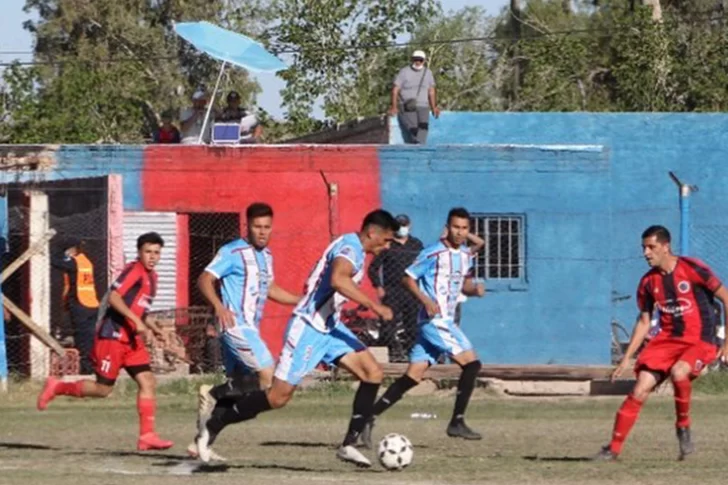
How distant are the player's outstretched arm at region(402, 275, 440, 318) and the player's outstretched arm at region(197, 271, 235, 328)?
82.7 inches

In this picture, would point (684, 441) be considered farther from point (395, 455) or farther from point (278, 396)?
point (278, 396)

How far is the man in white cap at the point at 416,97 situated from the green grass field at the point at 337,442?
6108mm

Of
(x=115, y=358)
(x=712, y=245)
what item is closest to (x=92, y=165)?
(x=712, y=245)

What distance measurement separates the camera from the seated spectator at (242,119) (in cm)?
2617

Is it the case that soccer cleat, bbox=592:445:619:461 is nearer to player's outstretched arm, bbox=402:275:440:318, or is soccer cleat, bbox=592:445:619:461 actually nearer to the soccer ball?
the soccer ball

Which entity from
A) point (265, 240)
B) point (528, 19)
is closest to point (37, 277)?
point (265, 240)

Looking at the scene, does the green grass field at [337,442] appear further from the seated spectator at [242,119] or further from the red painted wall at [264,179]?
the seated spectator at [242,119]

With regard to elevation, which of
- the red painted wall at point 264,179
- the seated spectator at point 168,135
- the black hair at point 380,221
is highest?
the seated spectator at point 168,135

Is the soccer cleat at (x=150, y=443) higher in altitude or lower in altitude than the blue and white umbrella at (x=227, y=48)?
lower

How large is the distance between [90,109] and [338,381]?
75.2 feet

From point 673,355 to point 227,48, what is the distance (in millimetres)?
13775

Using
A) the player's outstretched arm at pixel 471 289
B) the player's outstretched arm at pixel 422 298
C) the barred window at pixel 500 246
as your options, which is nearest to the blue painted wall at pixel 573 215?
the barred window at pixel 500 246

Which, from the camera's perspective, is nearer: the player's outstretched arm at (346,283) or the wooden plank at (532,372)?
the player's outstretched arm at (346,283)

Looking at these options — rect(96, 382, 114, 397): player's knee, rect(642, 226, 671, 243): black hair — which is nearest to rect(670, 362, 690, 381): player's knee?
rect(642, 226, 671, 243): black hair
